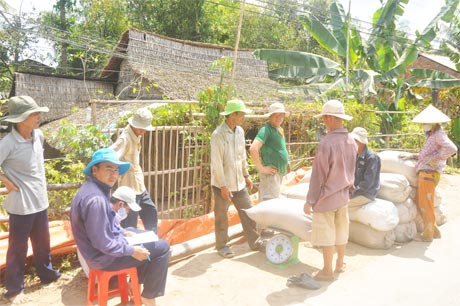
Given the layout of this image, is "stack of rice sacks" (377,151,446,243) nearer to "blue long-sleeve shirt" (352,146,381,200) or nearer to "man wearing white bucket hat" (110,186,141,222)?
"blue long-sleeve shirt" (352,146,381,200)

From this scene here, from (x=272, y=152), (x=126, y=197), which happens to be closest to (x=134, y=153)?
(x=126, y=197)

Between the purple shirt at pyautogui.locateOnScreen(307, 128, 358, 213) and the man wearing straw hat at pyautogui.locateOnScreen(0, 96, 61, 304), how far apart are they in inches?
96.6

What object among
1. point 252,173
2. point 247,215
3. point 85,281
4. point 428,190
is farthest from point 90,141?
point 428,190

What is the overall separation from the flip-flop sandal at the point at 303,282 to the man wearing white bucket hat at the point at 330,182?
154 millimetres

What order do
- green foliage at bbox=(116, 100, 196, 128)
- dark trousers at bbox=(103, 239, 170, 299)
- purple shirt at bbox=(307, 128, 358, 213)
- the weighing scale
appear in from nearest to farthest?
dark trousers at bbox=(103, 239, 170, 299), purple shirt at bbox=(307, 128, 358, 213), the weighing scale, green foliage at bbox=(116, 100, 196, 128)

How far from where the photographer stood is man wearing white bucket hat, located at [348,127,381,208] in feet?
14.9

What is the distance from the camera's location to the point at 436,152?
4883mm

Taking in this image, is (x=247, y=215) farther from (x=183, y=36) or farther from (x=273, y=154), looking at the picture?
(x=183, y=36)

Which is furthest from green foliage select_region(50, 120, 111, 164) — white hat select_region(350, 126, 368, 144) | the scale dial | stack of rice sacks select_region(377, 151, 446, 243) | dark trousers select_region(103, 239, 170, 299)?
stack of rice sacks select_region(377, 151, 446, 243)

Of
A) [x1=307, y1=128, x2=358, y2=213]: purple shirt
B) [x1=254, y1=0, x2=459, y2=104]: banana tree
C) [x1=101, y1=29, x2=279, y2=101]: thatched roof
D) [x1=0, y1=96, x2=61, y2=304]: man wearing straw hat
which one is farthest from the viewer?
[x1=254, y1=0, x2=459, y2=104]: banana tree

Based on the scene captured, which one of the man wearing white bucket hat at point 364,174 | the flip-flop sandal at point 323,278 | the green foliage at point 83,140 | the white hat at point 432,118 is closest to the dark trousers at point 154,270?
the flip-flop sandal at point 323,278

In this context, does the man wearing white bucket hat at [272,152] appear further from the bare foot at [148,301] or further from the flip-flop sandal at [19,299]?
the flip-flop sandal at [19,299]

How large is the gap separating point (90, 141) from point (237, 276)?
7.08 feet

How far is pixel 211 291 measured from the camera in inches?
138
